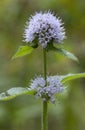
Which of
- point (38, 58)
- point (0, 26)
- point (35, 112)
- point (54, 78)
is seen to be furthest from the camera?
point (0, 26)

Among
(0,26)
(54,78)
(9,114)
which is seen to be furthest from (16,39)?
(54,78)

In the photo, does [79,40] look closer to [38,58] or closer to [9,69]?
[38,58]

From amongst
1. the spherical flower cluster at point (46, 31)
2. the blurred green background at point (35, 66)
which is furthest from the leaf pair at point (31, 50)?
the blurred green background at point (35, 66)

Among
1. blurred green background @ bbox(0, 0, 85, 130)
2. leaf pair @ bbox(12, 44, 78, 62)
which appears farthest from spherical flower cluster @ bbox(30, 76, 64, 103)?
blurred green background @ bbox(0, 0, 85, 130)

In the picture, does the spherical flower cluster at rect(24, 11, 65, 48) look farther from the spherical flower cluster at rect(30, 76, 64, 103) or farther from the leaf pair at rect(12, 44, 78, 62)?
the spherical flower cluster at rect(30, 76, 64, 103)

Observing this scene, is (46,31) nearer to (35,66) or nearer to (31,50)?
(31,50)

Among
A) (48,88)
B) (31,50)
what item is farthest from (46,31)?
(48,88)
